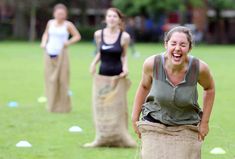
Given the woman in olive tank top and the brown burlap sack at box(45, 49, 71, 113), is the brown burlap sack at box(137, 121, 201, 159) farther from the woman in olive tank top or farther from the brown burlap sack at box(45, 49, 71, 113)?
the brown burlap sack at box(45, 49, 71, 113)

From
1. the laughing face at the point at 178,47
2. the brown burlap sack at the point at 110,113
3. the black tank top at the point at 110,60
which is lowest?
the brown burlap sack at the point at 110,113

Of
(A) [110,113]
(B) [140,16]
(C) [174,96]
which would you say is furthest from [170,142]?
(B) [140,16]

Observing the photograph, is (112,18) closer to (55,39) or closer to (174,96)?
(55,39)

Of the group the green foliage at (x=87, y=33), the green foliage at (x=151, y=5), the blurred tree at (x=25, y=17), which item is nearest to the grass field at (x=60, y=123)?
the green foliage at (x=151, y=5)

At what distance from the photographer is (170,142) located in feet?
21.8

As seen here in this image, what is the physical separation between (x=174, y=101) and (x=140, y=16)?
166ft

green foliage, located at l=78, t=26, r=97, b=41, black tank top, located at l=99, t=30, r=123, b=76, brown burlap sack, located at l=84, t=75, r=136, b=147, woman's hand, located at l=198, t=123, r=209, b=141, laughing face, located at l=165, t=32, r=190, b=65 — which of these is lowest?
green foliage, located at l=78, t=26, r=97, b=41

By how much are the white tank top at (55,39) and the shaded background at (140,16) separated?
37.9m

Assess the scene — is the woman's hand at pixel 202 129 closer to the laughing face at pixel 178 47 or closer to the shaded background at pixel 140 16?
the laughing face at pixel 178 47

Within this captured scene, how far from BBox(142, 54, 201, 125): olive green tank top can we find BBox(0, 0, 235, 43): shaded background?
45917 millimetres

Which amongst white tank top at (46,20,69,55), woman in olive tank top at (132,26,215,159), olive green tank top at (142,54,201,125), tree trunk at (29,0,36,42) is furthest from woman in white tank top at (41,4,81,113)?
tree trunk at (29,0,36,42)

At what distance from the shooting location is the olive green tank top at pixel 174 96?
6.50m

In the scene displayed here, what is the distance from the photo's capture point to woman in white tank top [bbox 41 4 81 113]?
14.6 m

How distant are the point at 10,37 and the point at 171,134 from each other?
52.0 metres
